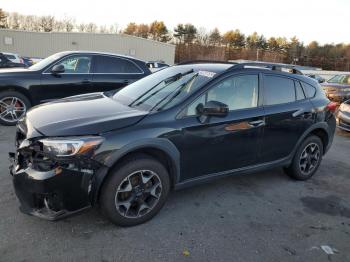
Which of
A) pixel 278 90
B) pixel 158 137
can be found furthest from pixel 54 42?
pixel 158 137

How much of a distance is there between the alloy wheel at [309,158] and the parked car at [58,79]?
3.91 metres

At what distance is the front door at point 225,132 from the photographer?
3.48m

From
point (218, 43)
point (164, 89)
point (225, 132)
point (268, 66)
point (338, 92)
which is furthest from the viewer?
point (218, 43)

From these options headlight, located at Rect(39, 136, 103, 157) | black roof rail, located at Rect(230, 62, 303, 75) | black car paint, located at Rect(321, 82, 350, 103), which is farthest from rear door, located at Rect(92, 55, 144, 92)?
black car paint, located at Rect(321, 82, 350, 103)

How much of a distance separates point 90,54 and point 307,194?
5.55 meters

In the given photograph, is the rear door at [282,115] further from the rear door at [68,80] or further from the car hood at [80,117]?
the rear door at [68,80]

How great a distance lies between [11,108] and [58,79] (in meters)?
1.16

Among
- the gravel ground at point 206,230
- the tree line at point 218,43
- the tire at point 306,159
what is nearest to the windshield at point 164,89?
the gravel ground at point 206,230

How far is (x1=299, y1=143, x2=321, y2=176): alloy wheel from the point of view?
16.0ft

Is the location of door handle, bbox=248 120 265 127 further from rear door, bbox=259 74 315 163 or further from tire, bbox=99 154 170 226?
tire, bbox=99 154 170 226

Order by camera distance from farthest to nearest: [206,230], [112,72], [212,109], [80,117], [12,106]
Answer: [112,72], [12,106], [212,109], [206,230], [80,117]

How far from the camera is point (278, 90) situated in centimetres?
Answer: 438

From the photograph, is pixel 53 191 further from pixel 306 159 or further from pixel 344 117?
pixel 344 117

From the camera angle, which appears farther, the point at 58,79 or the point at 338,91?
the point at 338,91
